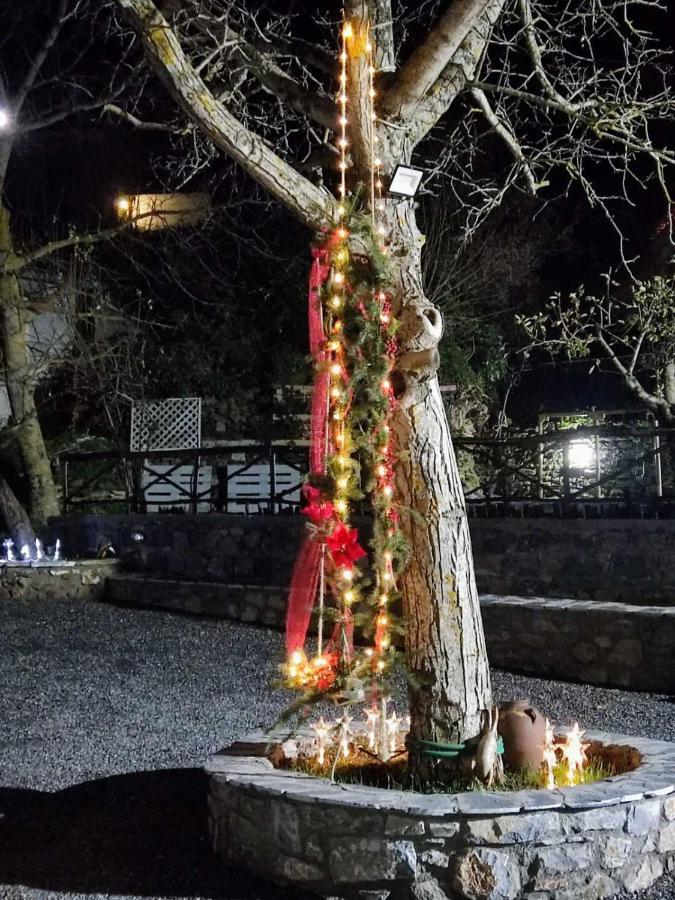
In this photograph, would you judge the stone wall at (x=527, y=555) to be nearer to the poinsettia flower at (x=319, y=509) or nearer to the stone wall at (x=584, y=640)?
the stone wall at (x=584, y=640)

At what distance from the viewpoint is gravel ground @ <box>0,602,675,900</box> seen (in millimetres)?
4297

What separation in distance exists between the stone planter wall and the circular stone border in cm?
817

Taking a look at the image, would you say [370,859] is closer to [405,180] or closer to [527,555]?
[405,180]

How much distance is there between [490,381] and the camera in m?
18.1

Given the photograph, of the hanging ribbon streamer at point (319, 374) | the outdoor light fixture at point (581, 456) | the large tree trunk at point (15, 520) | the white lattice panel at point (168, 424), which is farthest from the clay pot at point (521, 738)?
the white lattice panel at point (168, 424)

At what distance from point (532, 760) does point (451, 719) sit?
0.46 meters

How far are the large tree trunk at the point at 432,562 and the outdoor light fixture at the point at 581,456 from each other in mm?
7069

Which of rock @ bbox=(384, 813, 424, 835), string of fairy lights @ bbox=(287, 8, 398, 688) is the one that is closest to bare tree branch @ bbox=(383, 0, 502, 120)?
string of fairy lights @ bbox=(287, 8, 398, 688)

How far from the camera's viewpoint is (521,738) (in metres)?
4.67

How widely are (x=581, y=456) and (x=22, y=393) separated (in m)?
8.16

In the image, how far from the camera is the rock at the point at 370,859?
381 centimetres

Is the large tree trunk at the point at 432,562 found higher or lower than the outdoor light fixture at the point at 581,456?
lower

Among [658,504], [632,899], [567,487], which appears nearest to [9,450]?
[567,487]

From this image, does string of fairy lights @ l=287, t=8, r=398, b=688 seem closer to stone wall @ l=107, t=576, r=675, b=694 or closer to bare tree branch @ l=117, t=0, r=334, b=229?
bare tree branch @ l=117, t=0, r=334, b=229
